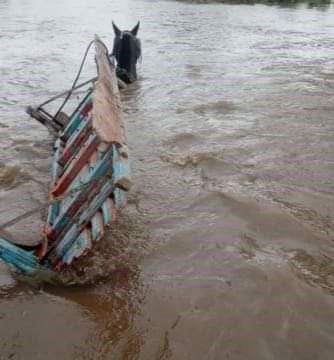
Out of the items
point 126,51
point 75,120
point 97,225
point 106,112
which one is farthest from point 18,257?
point 126,51

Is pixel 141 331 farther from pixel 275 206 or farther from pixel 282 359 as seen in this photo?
pixel 275 206

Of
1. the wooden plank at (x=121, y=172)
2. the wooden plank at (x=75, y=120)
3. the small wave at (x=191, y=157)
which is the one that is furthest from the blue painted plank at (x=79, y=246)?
the wooden plank at (x=75, y=120)

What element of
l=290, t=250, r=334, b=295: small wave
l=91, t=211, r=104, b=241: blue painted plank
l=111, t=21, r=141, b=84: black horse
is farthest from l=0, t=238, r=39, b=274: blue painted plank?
l=111, t=21, r=141, b=84: black horse

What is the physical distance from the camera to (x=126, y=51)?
29.0 ft

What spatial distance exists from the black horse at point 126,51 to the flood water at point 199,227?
1.32ft

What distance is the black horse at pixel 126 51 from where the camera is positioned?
880cm

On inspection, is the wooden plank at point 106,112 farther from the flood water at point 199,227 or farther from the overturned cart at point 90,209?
the flood water at point 199,227

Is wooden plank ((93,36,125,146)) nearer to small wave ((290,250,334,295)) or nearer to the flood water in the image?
the flood water

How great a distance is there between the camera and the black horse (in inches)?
347

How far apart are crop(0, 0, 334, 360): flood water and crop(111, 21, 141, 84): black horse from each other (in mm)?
401

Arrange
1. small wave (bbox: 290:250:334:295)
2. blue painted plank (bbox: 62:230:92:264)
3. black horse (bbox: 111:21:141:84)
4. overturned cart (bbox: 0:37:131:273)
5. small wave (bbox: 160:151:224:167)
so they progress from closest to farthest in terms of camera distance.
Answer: overturned cart (bbox: 0:37:131:273) < blue painted plank (bbox: 62:230:92:264) < small wave (bbox: 290:250:334:295) < small wave (bbox: 160:151:224:167) < black horse (bbox: 111:21:141:84)

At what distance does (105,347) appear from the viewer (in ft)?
9.50

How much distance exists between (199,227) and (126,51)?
5582mm

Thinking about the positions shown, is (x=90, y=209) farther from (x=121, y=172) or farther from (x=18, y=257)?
(x=18, y=257)
